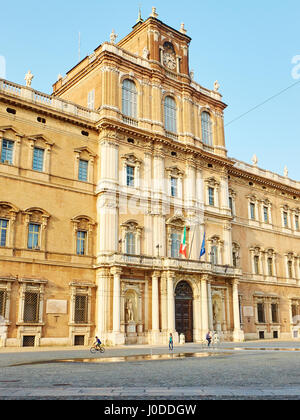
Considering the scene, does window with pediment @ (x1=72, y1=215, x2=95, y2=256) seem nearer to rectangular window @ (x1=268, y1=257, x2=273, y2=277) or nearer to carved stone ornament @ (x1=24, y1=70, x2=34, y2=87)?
carved stone ornament @ (x1=24, y1=70, x2=34, y2=87)

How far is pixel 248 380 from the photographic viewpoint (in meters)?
11.2

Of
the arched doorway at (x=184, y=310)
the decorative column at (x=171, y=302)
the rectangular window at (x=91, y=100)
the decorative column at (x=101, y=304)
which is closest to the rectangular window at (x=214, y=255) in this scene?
the arched doorway at (x=184, y=310)

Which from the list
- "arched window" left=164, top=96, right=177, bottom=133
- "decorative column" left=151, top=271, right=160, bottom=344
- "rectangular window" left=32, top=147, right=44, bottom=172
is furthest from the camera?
"arched window" left=164, top=96, right=177, bottom=133

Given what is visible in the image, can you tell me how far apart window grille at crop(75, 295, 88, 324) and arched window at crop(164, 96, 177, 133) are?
1686 cm

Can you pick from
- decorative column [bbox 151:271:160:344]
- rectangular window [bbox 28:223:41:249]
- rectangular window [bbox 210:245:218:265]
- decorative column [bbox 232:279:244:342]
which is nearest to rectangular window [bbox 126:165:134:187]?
decorative column [bbox 151:271:160:344]

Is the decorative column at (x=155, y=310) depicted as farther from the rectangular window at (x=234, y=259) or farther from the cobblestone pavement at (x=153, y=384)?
the cobblestone pavement at (x=153, y=384)

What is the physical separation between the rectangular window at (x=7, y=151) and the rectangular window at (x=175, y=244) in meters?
14.2

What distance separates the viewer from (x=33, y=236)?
29.2 metres

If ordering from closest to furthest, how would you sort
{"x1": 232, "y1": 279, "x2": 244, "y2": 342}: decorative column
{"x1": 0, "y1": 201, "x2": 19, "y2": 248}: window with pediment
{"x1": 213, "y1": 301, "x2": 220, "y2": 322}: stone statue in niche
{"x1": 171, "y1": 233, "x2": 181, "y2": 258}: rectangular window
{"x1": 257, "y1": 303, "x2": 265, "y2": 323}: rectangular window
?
{"x1": 0, "y1": 201, "x2": 19, "y2": 248}: window with pediment
{"x1": 171, "y1": 233, "x2": 181, "y2": 258}: rectangular window
{"x1": 232, "y1": 279, "x2": 244, "y2": 342}: decorative column
{"x1": 213, "y1": 301, "x2": 220, "y2": 322}: stone statue in niche
{"x1": 257, "y1": 303, "x2": 265, "y2": 323}: rectangular window

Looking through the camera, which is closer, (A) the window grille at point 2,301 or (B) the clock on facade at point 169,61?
(A) the window grille at point 2,301

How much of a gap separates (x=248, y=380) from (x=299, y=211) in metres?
43.8

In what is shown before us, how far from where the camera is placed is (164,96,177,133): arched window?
3883 centimetres

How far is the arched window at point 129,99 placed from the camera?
36.2 metres
